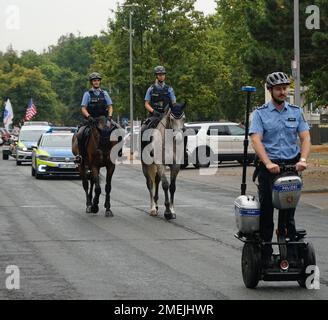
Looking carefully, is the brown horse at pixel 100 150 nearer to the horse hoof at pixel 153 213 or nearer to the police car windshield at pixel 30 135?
the horse hoof at pixel 153 213

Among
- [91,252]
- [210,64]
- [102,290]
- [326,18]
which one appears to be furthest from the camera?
[210,64]

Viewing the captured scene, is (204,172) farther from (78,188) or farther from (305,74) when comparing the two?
(78,188)

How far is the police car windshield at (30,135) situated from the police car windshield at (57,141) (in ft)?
33.4

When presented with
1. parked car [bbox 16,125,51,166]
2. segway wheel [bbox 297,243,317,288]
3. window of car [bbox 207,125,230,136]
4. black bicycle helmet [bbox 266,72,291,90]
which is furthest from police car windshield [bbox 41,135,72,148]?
segway wheel [bbox 297,243,317,288]

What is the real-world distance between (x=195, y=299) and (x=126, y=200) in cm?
1358

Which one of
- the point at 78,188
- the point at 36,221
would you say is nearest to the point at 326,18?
the point at 78,188

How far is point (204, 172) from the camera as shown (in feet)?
125

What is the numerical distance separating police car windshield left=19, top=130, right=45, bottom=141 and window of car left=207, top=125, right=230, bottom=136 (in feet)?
25.5

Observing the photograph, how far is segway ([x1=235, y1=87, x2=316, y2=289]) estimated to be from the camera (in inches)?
377

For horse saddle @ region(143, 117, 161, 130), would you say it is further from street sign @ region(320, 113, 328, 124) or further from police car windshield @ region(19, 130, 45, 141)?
street sign @ region(320, 113, 328, 124)

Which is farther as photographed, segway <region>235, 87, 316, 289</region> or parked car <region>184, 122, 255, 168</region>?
parked car <region>184, 122, 255, 168</region>

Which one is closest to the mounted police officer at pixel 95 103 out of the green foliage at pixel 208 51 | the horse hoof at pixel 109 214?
the horse hoof at pixel 109 214

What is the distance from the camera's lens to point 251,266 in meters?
9.77

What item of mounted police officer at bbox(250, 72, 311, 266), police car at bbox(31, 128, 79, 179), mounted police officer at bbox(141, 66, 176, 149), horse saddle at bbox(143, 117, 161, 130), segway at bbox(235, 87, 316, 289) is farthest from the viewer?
police car at bbox(31, 128, 79, 179)
